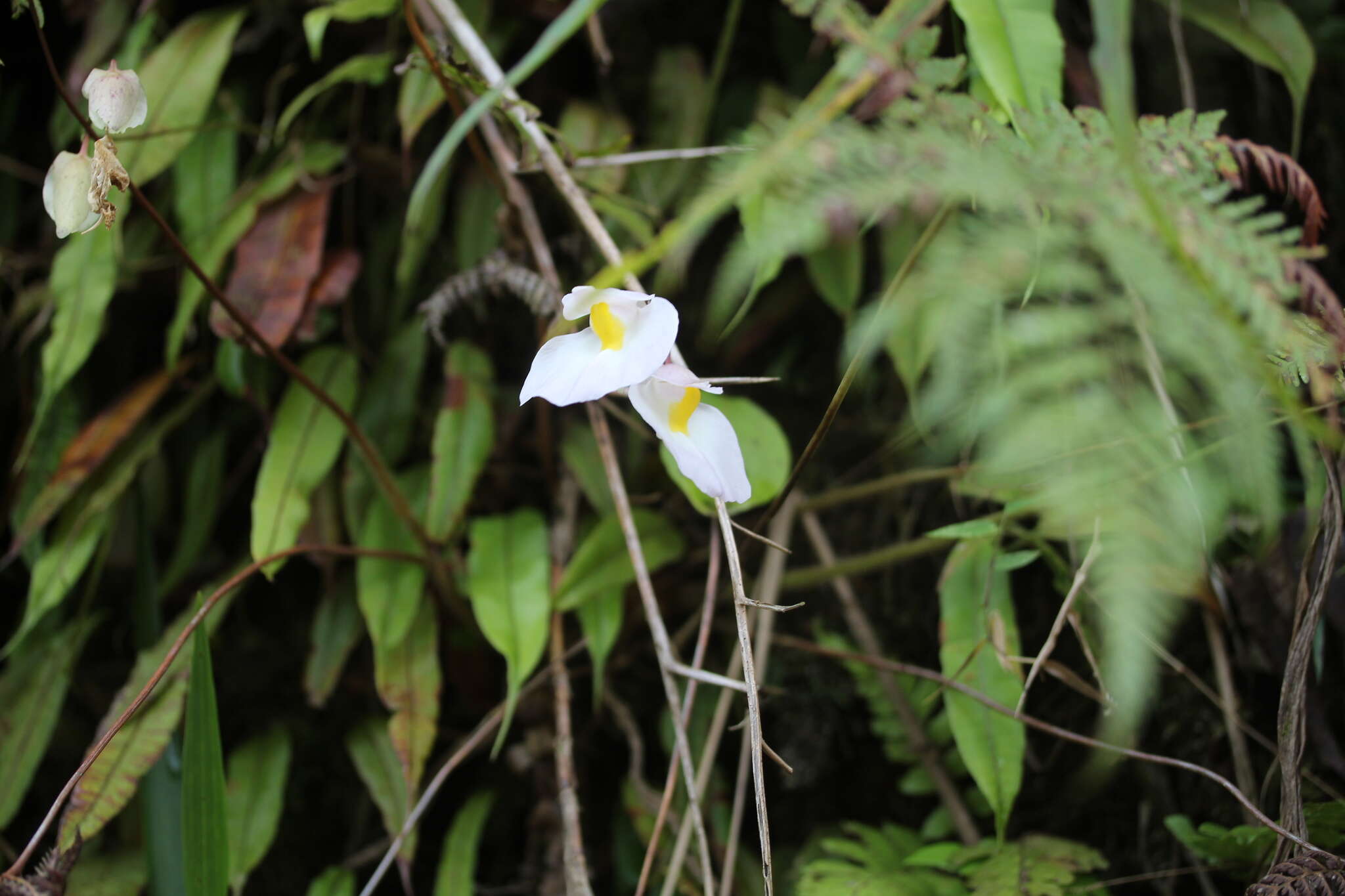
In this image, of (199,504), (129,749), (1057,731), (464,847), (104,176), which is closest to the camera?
(104,176)

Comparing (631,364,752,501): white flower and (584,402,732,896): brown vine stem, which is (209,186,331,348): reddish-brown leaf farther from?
(631,364,752,501): white flower

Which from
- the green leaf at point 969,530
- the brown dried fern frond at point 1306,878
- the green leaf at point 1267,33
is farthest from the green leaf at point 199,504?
the green leaf at point 1267,33

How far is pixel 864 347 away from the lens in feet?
1.35

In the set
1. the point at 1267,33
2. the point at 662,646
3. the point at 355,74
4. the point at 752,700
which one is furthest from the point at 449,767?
the point at 1267,33

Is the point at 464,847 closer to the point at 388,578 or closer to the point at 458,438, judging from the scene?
the point at 388,578

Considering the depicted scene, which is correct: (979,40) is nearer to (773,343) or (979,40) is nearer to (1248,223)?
(1248,223)

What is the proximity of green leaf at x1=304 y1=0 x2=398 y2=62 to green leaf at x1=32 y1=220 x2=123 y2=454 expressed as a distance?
31 cm

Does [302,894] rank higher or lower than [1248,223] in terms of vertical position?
lower

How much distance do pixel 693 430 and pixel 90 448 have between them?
0.77 m

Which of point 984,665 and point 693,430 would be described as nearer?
point 693,430

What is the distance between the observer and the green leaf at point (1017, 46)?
1.91ft

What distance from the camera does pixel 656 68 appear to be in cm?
98

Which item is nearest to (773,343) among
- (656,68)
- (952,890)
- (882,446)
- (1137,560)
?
(882,446)

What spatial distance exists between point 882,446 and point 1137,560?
28.1 inches
